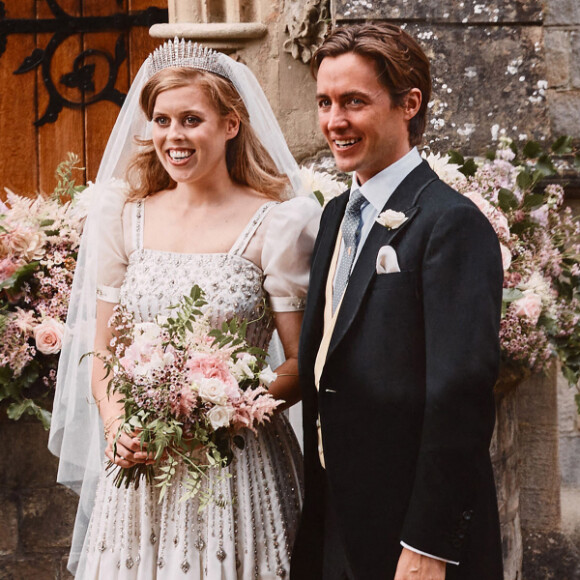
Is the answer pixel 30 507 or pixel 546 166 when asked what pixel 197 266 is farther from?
pixel 546 166

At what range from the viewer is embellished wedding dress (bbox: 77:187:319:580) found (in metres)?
2.26

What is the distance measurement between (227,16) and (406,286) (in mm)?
2489

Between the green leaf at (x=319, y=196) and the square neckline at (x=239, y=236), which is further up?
the green leaf at (x=319, y=196)

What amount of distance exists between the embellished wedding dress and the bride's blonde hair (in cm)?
13

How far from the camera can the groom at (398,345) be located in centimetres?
179

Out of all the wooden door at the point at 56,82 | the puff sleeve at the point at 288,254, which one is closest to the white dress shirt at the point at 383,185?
the puff sleeve at the point at 288,254

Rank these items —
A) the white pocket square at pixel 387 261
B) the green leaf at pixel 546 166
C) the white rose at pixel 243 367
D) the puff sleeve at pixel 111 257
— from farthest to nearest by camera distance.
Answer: the green leaf at pixel 546 166
the puff sleeve at pixel 111 257
the white rose at pixel 243 367
the white pocket square at pixel 387 261

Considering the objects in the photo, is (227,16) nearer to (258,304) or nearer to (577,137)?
(577,137)

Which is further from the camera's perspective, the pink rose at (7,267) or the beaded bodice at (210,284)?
the pink rose at (7,267)

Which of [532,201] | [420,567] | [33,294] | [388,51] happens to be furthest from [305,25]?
[420,567]

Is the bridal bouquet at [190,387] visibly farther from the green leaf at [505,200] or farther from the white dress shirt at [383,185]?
the green leaf at [505,200]

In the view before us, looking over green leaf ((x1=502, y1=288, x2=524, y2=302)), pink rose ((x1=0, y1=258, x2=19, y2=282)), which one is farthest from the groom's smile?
pink rose ((x1=0, y1=258, x2=19, y2=282))

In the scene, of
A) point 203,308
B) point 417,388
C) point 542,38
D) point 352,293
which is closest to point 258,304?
point 203,308

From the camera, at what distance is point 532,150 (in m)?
3.48
